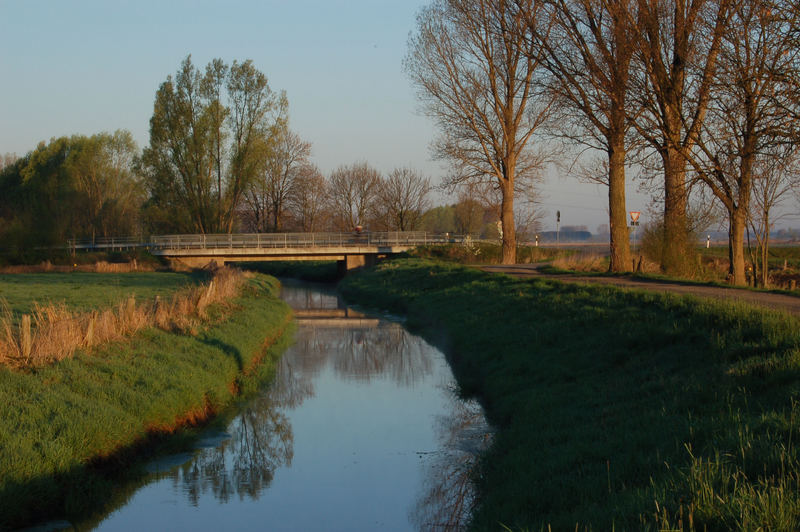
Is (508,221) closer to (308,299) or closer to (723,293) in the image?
(308,299)

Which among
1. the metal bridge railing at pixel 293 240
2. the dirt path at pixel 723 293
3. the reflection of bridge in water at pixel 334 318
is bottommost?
the reflection of bridge in water at pixel 334 318

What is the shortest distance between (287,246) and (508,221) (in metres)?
18.7

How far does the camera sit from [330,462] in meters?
10.0

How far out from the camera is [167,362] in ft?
41.2

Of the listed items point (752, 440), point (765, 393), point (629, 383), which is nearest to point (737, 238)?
point (629, 383)

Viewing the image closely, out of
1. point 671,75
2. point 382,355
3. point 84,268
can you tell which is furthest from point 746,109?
point 84,268

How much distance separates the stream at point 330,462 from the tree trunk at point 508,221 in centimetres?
1825

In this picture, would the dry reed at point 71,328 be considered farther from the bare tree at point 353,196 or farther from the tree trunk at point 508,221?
the bare tree at point 353,196

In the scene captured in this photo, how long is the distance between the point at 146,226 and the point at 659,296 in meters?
61.2

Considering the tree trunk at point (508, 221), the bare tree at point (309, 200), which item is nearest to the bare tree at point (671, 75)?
the tree trunk at point (508, 221)

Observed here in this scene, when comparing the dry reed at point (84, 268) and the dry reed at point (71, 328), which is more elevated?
the dry reed at point (84, 268)

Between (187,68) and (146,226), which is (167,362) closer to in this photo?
(187,68)

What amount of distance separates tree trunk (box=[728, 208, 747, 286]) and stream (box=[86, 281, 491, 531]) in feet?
27.3

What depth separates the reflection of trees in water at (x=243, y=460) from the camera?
354 inches
